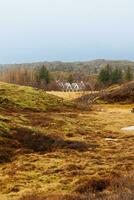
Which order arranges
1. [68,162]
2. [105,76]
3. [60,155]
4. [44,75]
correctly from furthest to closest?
[44,75]
[105,76]
[60,155]
[68,162]

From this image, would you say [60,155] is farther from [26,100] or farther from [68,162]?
[26,100]

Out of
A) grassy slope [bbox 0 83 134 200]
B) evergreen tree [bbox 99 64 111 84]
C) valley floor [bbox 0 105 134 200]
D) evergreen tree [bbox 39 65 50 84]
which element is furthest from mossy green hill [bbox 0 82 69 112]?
evergreen tree [bbox 39 65 50 84]

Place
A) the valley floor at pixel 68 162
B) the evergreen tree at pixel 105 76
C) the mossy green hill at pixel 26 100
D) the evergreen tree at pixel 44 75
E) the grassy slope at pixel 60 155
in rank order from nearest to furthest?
the valley floor at pixel 68 162 < the grassy slope at pixel 60 155 < the mossy green hill at pixel 26 100 < the evergreen tree at pixel 105 76 < the evergreen tree at pixel 44 75

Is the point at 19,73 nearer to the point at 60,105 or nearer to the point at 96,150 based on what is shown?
the point at 60,105

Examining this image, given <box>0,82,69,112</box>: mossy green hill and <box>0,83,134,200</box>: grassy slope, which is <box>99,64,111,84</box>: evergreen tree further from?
<box>0,83,134,200</box>: grassy slope

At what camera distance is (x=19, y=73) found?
184000mm

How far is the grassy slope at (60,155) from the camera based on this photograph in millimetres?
18891

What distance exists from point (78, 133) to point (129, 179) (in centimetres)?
1577

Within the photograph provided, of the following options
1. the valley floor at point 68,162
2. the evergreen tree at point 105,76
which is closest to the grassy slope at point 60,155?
the valley floor at point 68,162

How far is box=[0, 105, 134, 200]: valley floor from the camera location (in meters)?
18.8

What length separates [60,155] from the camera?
82.0ft

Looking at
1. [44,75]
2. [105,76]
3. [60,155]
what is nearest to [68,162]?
[60,155]

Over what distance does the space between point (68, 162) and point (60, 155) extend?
6.18 ft

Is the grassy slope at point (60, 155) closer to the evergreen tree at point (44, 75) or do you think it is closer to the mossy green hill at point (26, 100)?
the mossy green hill at point (26, 100)
